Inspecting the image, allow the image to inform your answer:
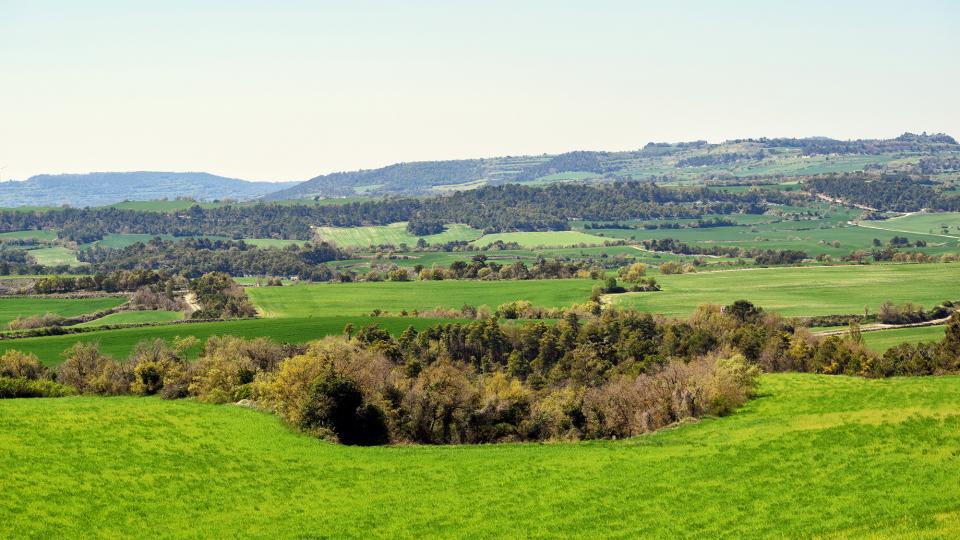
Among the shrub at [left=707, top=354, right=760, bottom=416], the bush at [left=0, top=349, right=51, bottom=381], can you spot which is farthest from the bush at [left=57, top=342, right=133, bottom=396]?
the shrub at [left=707, top=354, right=760, bottom=416]

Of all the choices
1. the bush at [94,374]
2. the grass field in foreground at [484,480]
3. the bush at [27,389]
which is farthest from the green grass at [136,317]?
the grass field in foreground at [484,480]

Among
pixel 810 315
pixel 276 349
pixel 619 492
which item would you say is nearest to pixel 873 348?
pixel 810 315

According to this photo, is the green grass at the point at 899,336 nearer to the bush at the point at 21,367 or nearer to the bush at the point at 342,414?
the bush at the point at 342,414

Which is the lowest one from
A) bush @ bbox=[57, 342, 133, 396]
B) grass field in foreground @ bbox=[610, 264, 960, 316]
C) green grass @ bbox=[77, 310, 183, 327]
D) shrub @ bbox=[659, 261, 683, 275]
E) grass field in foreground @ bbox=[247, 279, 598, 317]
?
grass field in foreground @ bbox=[610, 264, 960, 316]

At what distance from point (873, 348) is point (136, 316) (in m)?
84.7

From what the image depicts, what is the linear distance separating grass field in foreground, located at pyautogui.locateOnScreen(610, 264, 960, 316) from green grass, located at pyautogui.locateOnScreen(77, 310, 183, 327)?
56.5 m

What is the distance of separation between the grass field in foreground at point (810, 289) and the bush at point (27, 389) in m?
75.8

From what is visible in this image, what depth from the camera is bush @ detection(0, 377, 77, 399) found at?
6262cm

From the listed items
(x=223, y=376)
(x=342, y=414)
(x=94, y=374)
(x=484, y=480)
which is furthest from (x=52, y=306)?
(x=484, y=480)

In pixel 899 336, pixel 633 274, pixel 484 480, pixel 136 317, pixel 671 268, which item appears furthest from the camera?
pixel 671 268

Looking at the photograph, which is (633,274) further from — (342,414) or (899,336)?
(342,414)

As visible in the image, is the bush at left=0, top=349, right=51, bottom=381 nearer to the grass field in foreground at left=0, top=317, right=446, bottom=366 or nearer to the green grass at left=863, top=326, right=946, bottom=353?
the grass field in foreground at left=0, top=317, right=446, bottom=366

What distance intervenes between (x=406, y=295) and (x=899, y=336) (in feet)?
219

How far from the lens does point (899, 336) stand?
103m
